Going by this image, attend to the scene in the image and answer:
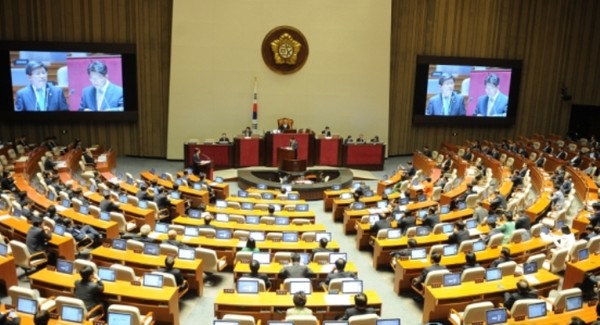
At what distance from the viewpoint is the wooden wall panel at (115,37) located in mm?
20922

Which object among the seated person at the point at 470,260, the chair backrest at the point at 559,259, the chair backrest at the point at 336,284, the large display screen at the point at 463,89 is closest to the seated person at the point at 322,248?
the chair backrest at the point at 336,284

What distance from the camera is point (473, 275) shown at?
820cm

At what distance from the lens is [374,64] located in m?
22.9

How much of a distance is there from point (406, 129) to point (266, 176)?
8.46 m

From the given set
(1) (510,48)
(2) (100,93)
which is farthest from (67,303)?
(1) (510,48)

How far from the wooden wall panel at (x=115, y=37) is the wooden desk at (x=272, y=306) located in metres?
16.5

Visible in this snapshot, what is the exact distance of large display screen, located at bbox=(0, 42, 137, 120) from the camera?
809 inches

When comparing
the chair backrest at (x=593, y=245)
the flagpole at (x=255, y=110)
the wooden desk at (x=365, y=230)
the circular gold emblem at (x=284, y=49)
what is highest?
the circular gold emblem at (x=284, y=49)

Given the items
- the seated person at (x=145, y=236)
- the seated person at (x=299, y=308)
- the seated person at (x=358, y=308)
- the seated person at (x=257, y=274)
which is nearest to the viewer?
the seated person at (x=358, y=308)

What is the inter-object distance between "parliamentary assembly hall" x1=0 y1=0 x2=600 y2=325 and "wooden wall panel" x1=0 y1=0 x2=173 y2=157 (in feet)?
0.26

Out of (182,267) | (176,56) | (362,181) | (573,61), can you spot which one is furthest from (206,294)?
(573,61)

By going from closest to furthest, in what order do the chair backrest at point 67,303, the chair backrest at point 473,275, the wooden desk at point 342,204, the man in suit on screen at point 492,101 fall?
the chair backrest at point 67,303, the chair backrest at point 473,275, the wooden desk at point 342,204, the man in suit on screen at point 492,101

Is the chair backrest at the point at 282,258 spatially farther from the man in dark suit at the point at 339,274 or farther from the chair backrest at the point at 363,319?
the chair backrest at the point at 363,319

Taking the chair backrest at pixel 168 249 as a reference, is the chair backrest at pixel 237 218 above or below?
below
